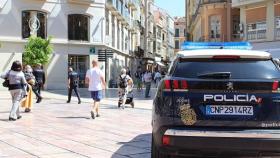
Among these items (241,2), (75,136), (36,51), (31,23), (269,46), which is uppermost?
(241,2)

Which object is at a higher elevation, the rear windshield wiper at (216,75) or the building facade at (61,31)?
the building facade at (61,31)

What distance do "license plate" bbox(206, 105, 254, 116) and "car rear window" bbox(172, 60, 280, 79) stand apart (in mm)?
391

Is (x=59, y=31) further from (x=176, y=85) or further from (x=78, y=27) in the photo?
(x=176, y=85)

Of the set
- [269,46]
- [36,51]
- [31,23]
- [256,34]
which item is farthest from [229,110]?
[31,23]

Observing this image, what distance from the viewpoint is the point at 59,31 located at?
3744 cm

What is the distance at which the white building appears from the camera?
35.6m

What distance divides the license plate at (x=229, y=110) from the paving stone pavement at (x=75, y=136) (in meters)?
2.57

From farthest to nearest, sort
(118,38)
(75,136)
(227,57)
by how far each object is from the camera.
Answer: (118,38) → (75,136) → (227,57)

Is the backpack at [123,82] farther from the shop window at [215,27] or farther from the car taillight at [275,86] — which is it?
the shop window at [215,27]

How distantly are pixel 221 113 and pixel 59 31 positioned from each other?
32309mm

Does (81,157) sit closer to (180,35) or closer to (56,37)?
(56,37)

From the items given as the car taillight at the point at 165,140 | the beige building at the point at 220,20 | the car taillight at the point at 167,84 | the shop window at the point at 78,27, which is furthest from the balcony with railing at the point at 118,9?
the car taillight at the point at 165,140

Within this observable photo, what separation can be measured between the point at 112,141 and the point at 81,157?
1.87m

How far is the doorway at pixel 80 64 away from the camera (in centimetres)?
3850
